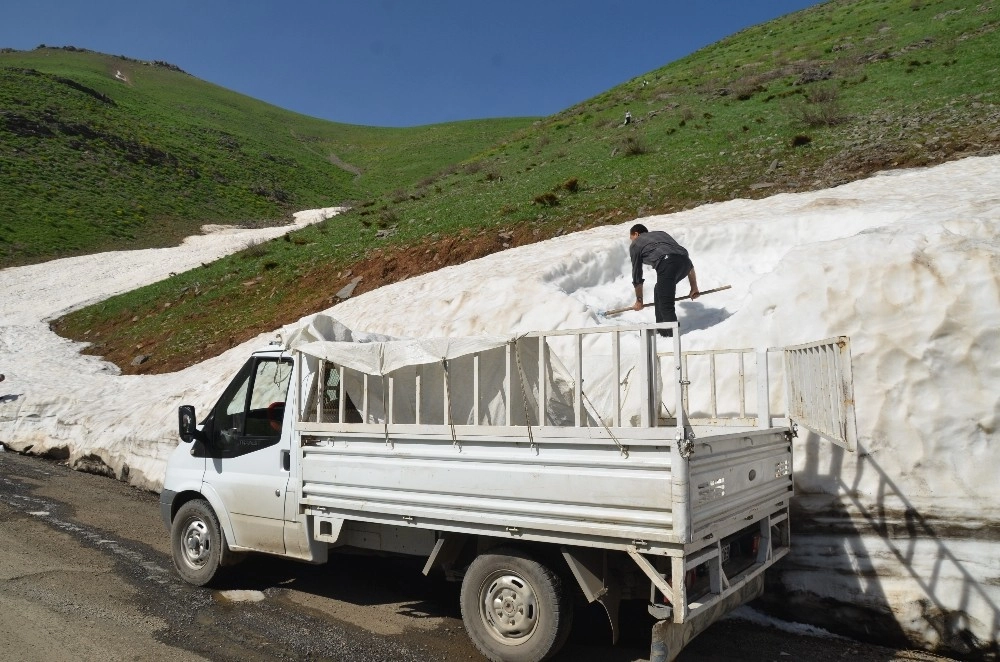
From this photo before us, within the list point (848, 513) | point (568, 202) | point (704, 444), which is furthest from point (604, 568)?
point (568, 202)

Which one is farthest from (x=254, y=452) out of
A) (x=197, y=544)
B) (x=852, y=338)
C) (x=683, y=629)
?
(x=852, y=338)

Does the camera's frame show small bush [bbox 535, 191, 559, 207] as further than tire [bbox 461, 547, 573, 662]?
Yes

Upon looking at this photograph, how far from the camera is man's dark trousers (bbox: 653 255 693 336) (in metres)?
9.81

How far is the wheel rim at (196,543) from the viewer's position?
721cm

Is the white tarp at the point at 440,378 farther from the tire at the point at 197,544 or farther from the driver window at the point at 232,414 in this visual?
the tire at the point at 197,544

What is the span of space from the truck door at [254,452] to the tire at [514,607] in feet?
7.37

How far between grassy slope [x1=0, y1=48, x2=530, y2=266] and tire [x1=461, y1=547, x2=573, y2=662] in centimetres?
3731

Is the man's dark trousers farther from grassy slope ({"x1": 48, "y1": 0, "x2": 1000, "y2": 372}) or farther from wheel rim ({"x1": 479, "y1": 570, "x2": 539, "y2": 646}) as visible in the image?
grassy slope ({"x1": 48, "y1": 0, "x2": 1000, "y2": 372})

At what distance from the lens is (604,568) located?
197 inches

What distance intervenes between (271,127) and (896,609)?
97503 millimetres

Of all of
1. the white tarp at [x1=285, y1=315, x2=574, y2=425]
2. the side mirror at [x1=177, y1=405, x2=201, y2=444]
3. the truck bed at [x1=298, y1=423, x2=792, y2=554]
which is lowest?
the truck bed at [x1=298, y1=423, x2=792, y2=554]

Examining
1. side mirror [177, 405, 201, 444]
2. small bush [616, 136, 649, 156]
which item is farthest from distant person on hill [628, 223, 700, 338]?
small bush [616, 136, 649, 156]

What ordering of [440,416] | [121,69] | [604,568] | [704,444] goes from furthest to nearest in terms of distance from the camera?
[121,69], [440,416], [604,568], [704,444]

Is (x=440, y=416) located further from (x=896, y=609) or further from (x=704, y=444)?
(x=896, y=609)
